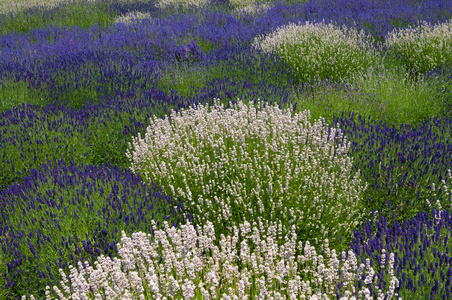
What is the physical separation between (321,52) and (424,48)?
1.84 metres

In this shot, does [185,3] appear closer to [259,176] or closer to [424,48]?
[424,48]

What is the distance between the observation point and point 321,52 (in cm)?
645

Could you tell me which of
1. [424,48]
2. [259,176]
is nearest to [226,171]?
[259,176]

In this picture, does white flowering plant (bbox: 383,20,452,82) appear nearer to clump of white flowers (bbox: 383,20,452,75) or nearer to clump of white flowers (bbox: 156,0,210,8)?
clump of white flowers (bbox: 383,20,452,75)

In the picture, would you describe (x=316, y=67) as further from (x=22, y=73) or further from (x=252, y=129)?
(x=22, y=73)

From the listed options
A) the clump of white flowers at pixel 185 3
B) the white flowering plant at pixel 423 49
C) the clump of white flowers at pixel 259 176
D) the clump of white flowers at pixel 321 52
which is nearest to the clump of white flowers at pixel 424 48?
the white flowering plant at pixel 423 49

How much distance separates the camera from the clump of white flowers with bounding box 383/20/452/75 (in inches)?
247

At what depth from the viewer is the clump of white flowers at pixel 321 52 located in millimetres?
6309

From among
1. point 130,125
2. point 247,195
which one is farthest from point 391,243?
point 130,125

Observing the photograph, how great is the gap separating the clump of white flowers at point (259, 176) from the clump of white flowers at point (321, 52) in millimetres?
3000

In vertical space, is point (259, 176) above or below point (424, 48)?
below

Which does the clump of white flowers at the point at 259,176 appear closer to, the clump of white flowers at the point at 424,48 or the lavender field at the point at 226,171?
the lavender field at the point at 226,171

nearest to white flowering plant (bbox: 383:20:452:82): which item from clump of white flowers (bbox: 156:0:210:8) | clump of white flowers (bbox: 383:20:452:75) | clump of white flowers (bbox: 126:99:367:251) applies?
clump of white flowers (bbox: 383:20:452:75)

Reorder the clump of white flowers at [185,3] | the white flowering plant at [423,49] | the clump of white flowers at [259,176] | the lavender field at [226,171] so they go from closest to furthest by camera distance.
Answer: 1. the lavender field at [226,171]
2. the clump of white flowers at [259,176]
3. the white flowering plant at [423,49]
4. the clump of white flowers at [185,3]
